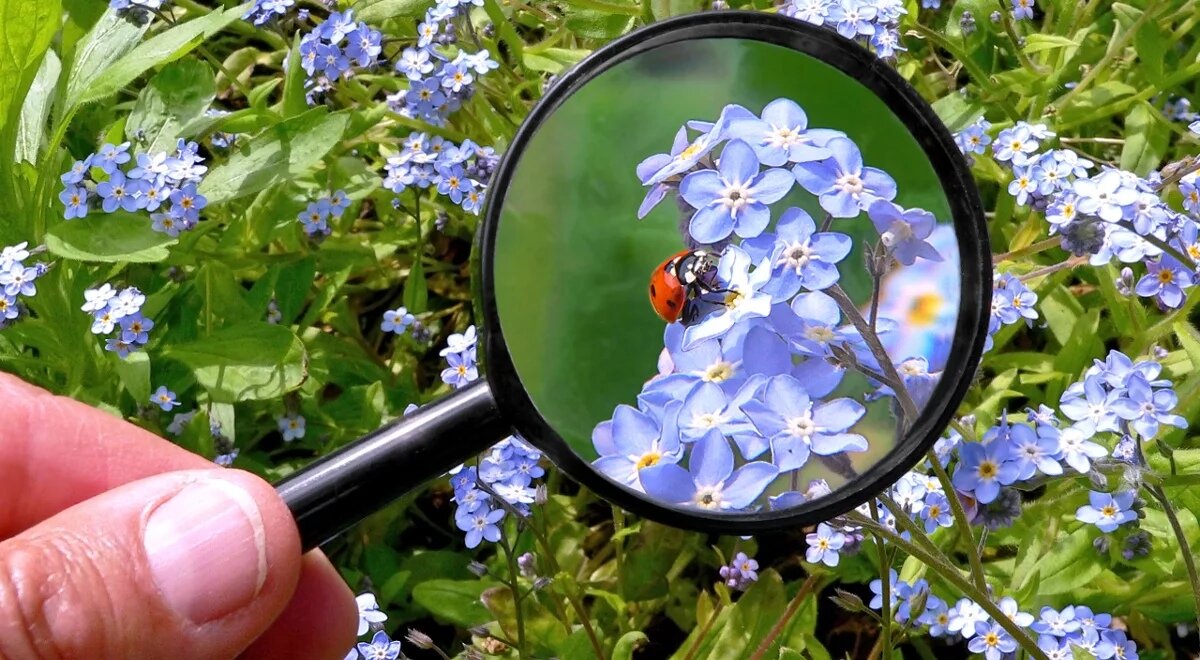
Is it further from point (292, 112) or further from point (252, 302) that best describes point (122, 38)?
point (252, 302)

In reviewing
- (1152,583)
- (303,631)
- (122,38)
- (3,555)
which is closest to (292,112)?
(122,38)

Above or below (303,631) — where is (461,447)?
above

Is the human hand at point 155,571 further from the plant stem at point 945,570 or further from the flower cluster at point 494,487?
the plant stem at point 945,570

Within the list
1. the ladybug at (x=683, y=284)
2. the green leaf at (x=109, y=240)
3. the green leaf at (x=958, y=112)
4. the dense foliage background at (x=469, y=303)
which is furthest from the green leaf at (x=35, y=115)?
the green leaf at (x=958, y=112)

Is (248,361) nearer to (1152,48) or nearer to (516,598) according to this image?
(516,598)

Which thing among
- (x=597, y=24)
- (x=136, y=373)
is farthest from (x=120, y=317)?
(x=597, y=24)

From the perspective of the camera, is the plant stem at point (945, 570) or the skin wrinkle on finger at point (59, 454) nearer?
the plant stem at point (945, 570)
